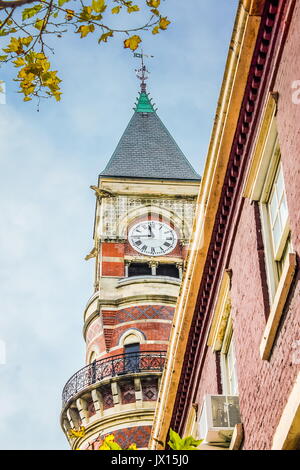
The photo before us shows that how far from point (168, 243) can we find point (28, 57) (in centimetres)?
3302

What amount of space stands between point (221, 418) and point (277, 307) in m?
2.87

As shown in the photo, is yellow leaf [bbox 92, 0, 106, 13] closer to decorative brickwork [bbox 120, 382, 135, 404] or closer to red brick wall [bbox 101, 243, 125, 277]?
decorative brickwork [bbox 120, 382, 135, 404]

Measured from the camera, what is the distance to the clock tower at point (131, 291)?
35562 mm

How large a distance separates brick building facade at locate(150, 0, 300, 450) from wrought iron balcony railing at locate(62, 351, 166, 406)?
20.7 m

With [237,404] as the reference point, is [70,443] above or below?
below

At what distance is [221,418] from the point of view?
12.3 metres

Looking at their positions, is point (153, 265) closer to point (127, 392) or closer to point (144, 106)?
point (127, 392)

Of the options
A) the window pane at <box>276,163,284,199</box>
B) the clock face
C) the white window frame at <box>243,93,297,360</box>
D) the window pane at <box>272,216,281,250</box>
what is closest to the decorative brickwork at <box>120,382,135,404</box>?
the clock face

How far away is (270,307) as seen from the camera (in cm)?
1098

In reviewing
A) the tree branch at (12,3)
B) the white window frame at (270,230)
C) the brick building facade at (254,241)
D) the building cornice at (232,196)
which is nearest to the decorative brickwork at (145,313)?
the building cornice at (232,196)

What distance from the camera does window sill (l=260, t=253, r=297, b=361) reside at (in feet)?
32.0

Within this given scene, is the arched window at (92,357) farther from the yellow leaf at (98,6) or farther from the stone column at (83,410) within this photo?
the yellow leaf at (98,6)

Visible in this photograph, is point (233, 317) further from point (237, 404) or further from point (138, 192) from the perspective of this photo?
point (138, 192)

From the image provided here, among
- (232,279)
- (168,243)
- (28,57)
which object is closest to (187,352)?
(232,279)
